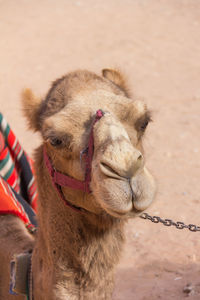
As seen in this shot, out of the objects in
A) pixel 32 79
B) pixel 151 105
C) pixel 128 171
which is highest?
pixel 128 171

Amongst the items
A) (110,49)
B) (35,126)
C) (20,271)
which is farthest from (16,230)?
(110,49)

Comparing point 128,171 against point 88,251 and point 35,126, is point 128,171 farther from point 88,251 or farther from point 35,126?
point 35,126

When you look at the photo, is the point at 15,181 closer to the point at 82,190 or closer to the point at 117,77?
the point at 117,77

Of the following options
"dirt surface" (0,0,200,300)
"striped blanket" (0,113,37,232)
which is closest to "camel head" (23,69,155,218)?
"dirt surface" (0,0,200,300)

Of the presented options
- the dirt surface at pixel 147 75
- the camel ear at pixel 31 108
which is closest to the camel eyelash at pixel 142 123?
the dirt surface at pixel 147 75

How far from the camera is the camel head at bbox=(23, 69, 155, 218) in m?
2.23

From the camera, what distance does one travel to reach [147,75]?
967 cm

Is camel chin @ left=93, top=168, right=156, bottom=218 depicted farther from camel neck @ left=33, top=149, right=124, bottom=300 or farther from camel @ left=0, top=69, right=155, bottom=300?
camel neck @ left=33, top=149, right=124, bottom=300

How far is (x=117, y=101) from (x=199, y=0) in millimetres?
11677

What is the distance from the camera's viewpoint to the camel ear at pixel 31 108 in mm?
3039

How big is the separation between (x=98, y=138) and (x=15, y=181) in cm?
208

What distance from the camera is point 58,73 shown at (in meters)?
10.1

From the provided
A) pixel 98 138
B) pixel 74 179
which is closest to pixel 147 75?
pixel 74 179

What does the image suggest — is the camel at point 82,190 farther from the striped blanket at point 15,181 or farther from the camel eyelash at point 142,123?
the striped blanket at point 15,181
